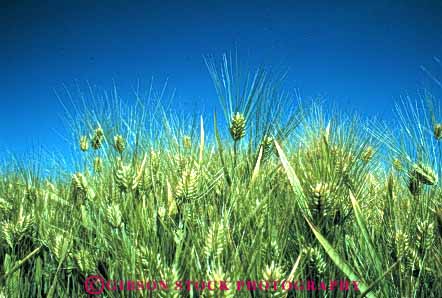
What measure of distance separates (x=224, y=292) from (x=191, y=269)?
6.0 inches

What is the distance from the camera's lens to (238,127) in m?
1.34

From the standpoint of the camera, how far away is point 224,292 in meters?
0.70

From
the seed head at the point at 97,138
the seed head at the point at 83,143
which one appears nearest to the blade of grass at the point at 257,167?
the seed head at the point at 97,138

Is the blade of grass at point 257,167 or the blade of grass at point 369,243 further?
the blade of grass at point 257,167

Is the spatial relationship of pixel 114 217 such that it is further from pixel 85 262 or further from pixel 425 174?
pixel 425 174

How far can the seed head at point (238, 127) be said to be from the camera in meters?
1.33

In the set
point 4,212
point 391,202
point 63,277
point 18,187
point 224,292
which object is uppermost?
point 18,187

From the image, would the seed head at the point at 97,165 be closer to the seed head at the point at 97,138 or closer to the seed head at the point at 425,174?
the seed head at the point at 97,138

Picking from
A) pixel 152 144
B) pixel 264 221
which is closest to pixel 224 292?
pixel 264 221

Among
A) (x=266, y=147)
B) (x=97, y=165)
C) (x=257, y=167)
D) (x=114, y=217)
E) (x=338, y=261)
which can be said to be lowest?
(x=338, y=261)

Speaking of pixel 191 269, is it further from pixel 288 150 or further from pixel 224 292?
pixel 288 150

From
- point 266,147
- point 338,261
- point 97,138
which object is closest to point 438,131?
point 266,147

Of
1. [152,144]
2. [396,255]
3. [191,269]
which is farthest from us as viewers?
[152,144]

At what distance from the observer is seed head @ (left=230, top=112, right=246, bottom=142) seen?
1.33 metres
